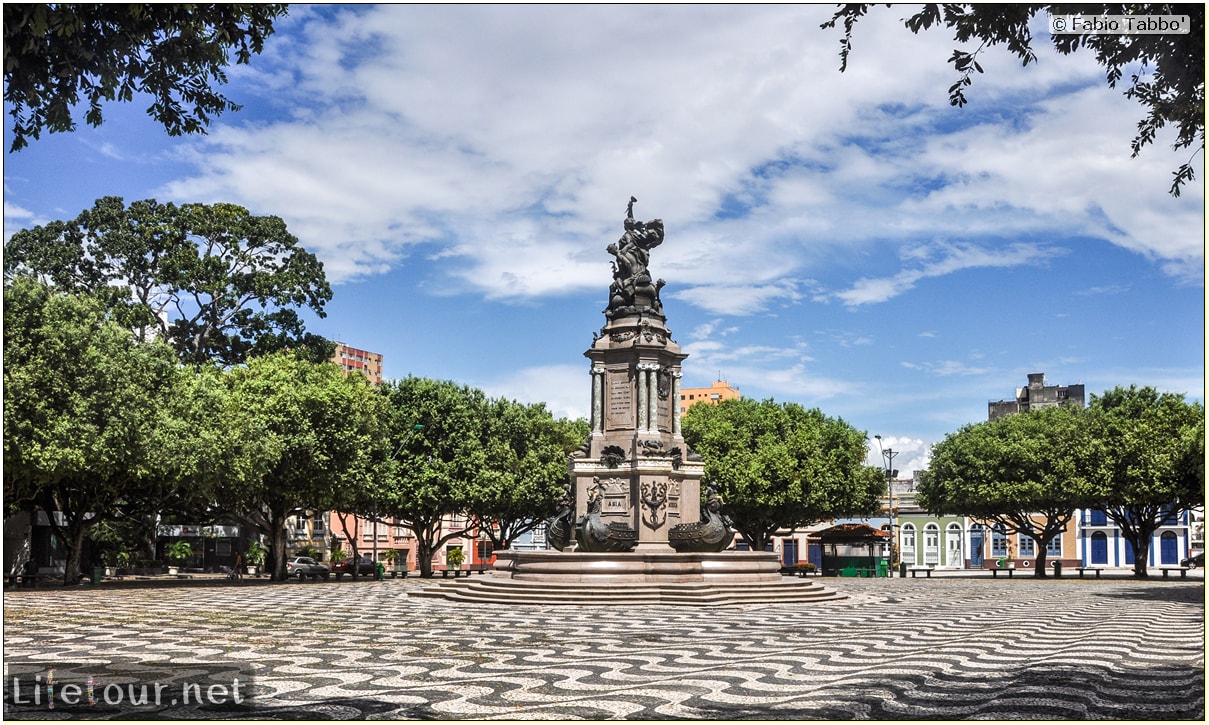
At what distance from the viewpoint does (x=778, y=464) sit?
5153cm

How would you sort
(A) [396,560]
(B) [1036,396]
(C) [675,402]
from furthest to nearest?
(B) [1036,396], (A) [396,560], (C) [675,402]

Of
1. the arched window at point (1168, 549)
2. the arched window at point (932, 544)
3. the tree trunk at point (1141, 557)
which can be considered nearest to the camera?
the tree trunk at point (1141, 557)

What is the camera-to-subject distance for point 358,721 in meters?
8.11

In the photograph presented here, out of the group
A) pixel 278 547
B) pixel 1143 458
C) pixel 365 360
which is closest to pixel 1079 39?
pixel 278 547

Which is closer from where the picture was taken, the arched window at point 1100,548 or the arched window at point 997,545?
the arched window at point 1100,548

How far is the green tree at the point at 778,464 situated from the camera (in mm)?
51531

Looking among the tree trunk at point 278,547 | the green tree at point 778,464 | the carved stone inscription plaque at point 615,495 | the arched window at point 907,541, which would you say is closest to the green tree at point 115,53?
the carved stone inscription plaque at point 615,495

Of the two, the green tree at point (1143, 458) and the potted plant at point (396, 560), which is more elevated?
the green tree at point (1143, 458)

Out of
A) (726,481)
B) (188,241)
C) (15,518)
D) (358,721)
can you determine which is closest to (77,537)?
(15,518)

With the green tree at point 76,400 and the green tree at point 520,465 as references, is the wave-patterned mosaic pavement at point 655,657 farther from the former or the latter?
the green tree at point 520,465

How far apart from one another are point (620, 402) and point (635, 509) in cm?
314

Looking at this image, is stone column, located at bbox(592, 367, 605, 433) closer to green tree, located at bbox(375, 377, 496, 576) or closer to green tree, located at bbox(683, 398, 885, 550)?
green tree, located at bbox(375, 377, 496, 576)

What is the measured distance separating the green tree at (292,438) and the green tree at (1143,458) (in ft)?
105

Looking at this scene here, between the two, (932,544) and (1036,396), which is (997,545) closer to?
(932,544)
